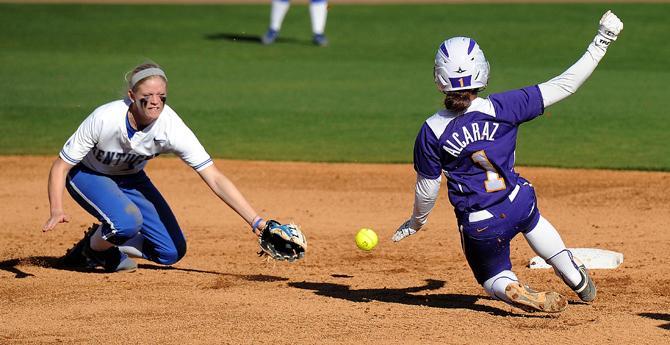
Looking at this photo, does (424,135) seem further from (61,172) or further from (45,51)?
(45,51)

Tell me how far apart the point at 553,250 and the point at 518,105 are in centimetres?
96

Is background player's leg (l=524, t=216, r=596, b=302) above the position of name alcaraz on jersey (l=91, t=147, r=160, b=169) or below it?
below

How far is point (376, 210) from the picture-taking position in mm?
10398

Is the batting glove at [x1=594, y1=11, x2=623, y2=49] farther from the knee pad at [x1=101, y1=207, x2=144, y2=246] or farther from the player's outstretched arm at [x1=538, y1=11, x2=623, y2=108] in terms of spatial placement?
the knee pad at [x1=101, y1=207, x2=144, y2=246]

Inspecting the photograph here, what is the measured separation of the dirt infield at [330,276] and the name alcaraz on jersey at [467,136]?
1.11 m

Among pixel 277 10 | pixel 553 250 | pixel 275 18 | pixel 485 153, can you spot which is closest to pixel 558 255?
pixel 553 250

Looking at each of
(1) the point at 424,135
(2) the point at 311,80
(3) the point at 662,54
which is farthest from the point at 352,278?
(3) the point at 662,54

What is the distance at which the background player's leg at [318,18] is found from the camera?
20.2m

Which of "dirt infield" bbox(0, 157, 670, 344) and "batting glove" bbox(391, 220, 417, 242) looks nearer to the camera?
"dirt infield" bbox(0, 157, 670, 344)

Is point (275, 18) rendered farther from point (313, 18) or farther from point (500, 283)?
point (500, 283)

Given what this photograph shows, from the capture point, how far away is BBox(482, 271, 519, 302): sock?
21.4ft

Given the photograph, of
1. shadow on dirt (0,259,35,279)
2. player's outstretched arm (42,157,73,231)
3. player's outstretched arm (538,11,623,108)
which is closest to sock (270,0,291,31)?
shadow on dirt (0,259,35,279)

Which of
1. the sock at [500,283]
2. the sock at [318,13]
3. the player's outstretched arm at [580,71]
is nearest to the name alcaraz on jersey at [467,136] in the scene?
the player's outstretched arm at [580,71]

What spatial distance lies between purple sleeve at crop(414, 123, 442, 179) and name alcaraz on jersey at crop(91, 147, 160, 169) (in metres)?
2.11
